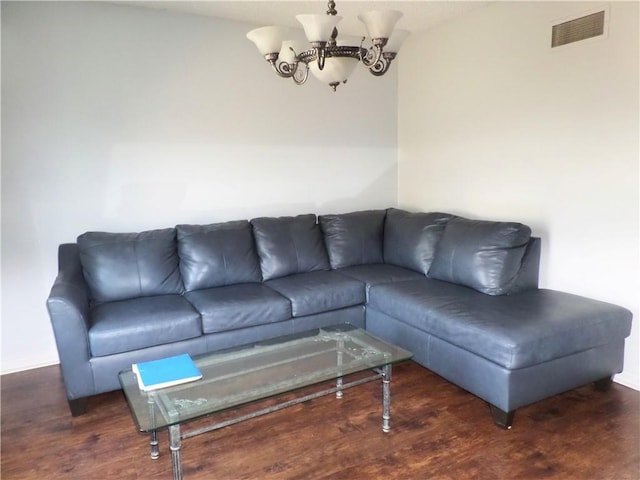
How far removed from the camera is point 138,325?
261 cm

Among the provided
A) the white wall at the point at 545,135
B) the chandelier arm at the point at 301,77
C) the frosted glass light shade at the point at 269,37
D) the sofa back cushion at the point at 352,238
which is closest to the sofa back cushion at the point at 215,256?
the sofa back cushion at the point at 352,238

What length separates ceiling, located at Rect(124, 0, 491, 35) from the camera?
3219mm

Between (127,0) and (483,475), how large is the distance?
11.3ft

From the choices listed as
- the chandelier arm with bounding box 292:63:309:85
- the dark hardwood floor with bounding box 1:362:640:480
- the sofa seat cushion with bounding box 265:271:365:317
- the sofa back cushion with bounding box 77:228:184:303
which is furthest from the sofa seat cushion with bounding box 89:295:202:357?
the chandelier arm with bounding box 292:63:309:85

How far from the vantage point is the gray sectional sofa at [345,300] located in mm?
2398

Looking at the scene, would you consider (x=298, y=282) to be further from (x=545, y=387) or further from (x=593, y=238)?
(x=593, y=238)

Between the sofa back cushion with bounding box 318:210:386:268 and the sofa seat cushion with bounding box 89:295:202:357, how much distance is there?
1.29 m

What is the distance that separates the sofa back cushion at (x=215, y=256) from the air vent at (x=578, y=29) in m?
2.41

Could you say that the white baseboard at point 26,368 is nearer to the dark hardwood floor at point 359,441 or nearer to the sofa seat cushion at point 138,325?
the dark hardwood floor at point 359,441

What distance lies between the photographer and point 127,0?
3119mm

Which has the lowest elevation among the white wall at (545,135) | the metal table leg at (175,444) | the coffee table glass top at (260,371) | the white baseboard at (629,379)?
the white baseboard at (629,379)

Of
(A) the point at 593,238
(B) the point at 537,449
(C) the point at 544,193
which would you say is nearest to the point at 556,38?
(C) the point at 544,193

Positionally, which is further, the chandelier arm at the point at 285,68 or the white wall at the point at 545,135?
the white wall at the point at 545,135

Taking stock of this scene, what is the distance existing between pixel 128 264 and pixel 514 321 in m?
2.31
